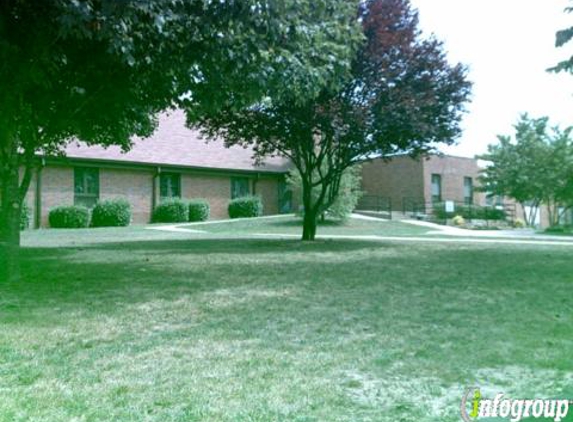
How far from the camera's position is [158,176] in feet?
95.6

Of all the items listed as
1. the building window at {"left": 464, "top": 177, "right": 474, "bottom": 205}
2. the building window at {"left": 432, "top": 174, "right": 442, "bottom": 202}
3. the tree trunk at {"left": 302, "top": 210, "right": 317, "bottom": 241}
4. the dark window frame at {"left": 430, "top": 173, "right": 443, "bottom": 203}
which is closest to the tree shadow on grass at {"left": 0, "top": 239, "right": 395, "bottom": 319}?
the tree trunk at {"left": 302, "top": 210, "right": 317, "bottom": 241}

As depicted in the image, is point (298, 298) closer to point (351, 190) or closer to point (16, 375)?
point (16, 375)

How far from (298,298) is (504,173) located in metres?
26.8

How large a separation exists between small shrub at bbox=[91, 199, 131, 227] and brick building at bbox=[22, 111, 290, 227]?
113 centimetres

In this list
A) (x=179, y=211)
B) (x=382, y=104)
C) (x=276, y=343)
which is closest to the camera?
(x=276, y=343)

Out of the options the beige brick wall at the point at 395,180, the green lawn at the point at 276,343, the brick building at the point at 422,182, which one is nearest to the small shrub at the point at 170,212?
the brick building at the point at 422,182

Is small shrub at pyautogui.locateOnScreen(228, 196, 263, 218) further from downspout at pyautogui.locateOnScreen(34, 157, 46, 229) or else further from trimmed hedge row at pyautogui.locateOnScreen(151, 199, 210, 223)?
downspout at pyautogui.locateOnScreen(34, 157, 46, 229)


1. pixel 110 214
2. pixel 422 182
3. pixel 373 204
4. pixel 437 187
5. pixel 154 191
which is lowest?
pixel 110 214

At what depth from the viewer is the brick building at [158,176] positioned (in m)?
25.9

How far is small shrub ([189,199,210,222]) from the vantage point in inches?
1157

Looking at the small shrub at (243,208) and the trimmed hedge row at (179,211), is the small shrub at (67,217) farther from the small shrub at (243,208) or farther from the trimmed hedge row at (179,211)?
the small shrub at (243,208)

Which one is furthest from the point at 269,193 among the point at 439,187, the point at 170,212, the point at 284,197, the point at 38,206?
the point at 38,206

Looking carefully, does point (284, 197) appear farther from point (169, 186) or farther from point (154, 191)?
point (154, 191)

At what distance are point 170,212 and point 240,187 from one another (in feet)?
17.8
